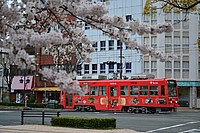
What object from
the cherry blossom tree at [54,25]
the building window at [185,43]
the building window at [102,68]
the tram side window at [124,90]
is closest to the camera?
the cherry blossom tree at [54,25]

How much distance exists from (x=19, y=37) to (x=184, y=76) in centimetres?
4540

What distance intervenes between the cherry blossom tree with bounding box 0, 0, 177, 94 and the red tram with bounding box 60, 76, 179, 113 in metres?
27.0

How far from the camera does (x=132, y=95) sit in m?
37.4

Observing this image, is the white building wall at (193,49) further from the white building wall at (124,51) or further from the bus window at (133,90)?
the bus window at (133,90)

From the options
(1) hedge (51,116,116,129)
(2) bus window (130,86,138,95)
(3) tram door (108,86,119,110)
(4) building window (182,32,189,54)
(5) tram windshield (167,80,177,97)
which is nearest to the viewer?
(1) hedge (51,116,116,129)

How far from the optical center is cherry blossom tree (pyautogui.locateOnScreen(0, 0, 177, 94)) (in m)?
6.47

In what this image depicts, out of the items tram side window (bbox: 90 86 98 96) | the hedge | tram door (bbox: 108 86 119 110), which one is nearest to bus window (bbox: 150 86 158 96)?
tram door (bbox: 108 86 119 110)

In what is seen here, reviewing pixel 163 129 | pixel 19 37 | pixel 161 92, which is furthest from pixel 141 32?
pixel 161 92

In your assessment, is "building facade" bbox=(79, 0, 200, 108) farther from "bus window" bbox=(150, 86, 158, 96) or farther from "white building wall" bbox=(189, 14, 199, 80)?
"bus window" bbox=(150, 86, 158, 96)

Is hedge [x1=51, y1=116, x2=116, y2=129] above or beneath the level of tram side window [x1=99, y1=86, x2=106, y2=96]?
beneath

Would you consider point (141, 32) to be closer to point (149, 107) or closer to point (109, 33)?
point (109, 33)

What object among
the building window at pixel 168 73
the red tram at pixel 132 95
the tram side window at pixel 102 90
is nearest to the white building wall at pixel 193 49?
the building window at pixel 168 73

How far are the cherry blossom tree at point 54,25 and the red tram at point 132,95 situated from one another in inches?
1063

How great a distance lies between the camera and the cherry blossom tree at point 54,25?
647 cm
